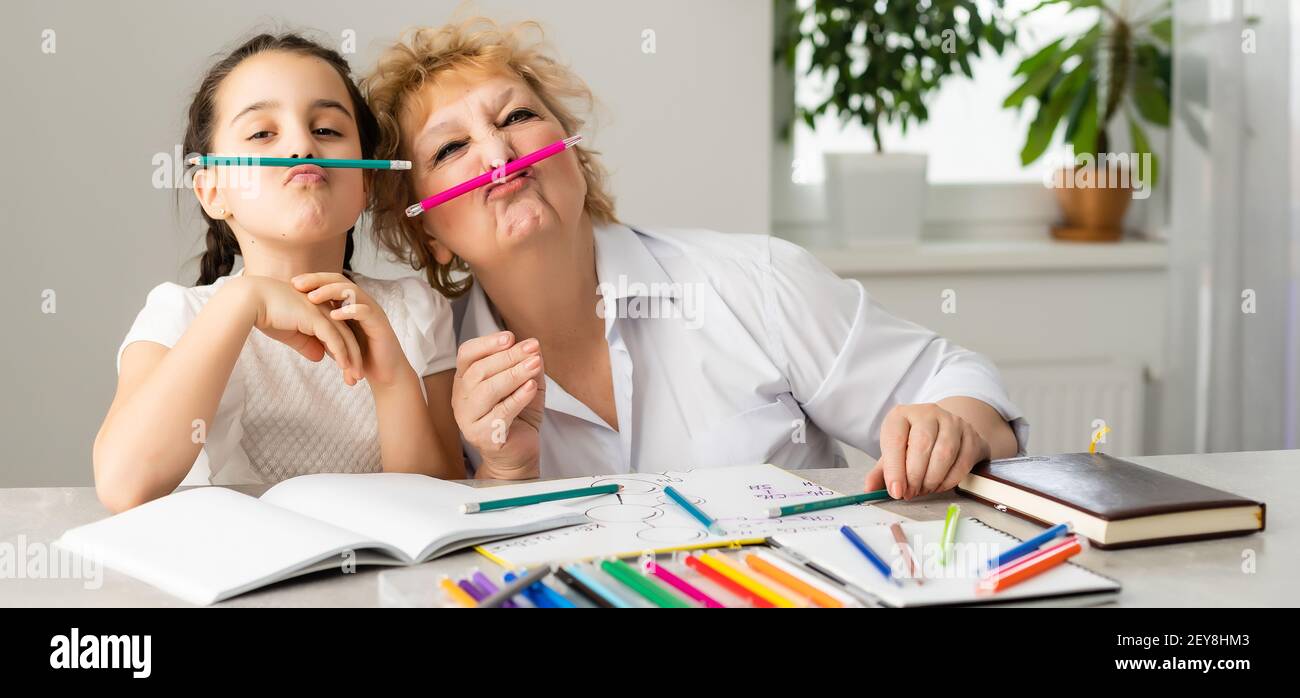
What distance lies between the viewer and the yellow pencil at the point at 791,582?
765 millimetres

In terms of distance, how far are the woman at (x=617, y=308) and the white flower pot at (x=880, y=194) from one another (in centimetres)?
112

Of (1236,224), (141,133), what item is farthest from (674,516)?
(1236,224)

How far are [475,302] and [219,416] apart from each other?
41 cm

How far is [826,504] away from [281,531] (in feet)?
1.49

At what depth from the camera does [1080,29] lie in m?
2.90

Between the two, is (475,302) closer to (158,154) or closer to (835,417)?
(835,417)

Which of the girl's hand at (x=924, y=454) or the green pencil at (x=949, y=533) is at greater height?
the girl's hand at (x=924, y=454)

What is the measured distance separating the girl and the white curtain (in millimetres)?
1857

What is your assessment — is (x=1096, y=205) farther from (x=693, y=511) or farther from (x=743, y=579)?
(x=743, y=579)

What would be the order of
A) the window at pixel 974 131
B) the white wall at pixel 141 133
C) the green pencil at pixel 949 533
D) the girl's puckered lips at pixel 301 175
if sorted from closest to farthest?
the green pencil at pixel 949 533
the girl's puckered lips at pixel 301 175
the white wall at pixel 141 133
the window at pixel 974 131

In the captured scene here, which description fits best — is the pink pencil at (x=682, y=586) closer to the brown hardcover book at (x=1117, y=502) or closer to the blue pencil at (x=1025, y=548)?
the blue pencil at (x=1025, y=548)

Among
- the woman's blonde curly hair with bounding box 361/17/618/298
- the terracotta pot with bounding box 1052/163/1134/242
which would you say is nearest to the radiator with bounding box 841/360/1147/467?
the terracotta pot with bounding box 1052/163/1134/242

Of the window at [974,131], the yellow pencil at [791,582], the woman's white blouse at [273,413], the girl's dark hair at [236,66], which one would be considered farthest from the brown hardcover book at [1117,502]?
the window at [974,131]

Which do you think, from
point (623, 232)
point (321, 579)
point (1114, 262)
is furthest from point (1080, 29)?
point (321, 579)
